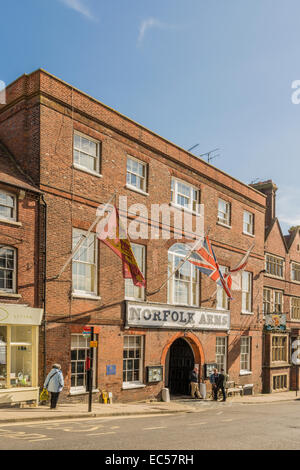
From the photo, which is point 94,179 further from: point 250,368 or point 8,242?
point 250,368

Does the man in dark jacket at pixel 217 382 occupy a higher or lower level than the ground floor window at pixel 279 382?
higher

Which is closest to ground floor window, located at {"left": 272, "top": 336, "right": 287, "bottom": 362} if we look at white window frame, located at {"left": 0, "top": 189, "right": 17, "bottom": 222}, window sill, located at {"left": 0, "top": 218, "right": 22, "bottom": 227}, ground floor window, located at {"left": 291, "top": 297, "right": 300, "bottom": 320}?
ground floor window, located at {"left": 291, "top": 297, "right": 300, "bottom": 320}

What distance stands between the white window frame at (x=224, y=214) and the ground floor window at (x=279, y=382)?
11.9 m

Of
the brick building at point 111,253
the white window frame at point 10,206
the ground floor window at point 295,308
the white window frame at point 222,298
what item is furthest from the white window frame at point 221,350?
the white window frame at point 10,206

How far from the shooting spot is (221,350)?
→ 2781 centimetres

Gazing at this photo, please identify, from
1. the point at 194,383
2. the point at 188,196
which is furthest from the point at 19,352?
the point at 188,196

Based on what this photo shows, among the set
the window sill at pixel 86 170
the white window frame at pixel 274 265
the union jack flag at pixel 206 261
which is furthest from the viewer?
the white window frame at pixel 274 265

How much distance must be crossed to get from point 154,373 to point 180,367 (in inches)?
176

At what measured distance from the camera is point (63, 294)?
18.2m

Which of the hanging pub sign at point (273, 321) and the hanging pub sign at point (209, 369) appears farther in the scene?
the hanging pub sign at point (273, 321)

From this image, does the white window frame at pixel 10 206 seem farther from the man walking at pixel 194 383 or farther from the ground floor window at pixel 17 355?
the man walking at pixel 194 383

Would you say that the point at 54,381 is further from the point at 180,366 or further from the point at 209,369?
the point at 209,369

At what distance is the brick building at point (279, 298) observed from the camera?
110ft
